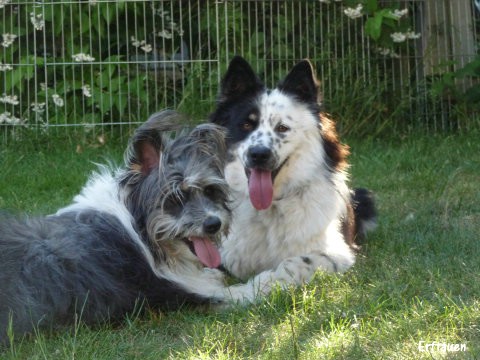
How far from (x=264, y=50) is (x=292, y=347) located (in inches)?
216

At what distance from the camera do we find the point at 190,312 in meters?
3.96

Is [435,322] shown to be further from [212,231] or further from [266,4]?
[266,4]

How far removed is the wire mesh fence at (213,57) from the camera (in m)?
8.34

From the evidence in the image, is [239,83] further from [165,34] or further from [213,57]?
[165,34]

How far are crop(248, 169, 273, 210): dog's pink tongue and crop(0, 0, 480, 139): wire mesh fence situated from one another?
3410 millimetres

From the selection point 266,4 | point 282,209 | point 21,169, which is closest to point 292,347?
point 282,209

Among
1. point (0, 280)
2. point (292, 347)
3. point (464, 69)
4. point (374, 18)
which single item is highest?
point (374, 18)

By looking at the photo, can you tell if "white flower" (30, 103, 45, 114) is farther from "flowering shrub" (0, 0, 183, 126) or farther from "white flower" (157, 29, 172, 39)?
"white flower" (157, 29, 172, 39)

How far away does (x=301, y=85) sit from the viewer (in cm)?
501

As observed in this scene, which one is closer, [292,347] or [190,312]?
[292,347]

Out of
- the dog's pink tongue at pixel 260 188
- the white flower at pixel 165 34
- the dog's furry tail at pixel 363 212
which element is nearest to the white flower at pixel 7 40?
the white flower at pixel 165 34

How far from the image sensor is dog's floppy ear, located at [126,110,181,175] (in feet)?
12.9

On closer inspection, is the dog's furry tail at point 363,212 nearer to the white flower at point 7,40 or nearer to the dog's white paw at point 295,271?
the dog's white paw at point 295,271

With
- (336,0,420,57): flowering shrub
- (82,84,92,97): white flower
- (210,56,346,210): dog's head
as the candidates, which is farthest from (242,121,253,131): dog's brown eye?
(82,84,92,97): white flower
